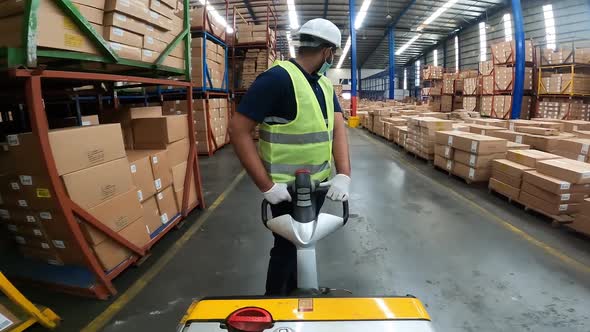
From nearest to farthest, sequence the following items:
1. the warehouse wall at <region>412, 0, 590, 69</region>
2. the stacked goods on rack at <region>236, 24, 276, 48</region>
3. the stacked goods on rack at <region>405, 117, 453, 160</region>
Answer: the stacked goods on rack at <region>405, 117, 453, 160</region>, the stacked goods on rack at <region>236, 24, 276, 48</region>, the warehouse wall at <region>412, 0, 590, 69</region>

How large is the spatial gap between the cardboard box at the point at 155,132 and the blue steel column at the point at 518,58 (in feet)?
34.5

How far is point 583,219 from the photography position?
3.27 metres

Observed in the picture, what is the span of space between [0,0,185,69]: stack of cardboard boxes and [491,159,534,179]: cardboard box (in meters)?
4.60

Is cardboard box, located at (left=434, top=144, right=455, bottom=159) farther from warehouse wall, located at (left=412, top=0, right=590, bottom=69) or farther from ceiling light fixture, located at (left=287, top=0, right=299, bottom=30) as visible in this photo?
ceiling light fixture, located at (left=287, top=0, right=299, bottom=30)

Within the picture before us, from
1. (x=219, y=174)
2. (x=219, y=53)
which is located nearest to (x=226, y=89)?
(x=219, y=53)

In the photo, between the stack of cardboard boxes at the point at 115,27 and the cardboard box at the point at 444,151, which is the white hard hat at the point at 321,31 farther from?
the cardboard box at the point at 444,151

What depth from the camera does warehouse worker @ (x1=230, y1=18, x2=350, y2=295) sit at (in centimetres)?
152

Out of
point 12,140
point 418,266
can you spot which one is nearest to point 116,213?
point 12,140

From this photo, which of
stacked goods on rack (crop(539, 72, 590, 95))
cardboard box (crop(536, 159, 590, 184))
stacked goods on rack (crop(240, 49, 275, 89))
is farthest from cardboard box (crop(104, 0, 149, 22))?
stacked goods on rack (crop(539, 72, 590, 95))

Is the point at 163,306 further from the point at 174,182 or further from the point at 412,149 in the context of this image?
the point at 412,149

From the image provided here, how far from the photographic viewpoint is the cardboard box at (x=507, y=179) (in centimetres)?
422

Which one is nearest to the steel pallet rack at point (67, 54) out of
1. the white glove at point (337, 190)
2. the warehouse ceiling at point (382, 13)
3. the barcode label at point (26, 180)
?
the barcode label at point (26, 180)

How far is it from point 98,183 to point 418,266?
280cm

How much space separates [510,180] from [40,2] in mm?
5359
